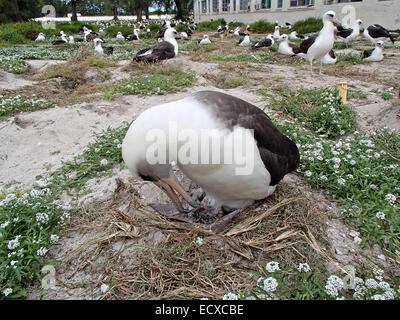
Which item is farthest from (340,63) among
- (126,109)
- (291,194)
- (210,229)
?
(210,229)

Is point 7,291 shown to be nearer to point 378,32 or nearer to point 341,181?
point 341,181

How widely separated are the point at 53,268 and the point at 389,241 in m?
2.81

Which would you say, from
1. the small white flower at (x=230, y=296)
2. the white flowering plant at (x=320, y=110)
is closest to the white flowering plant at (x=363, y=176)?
the white flowering plant at (x=320, y=110)

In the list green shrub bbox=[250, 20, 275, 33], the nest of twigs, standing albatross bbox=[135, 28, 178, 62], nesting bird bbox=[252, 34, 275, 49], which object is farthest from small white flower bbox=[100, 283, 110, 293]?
green shrub bbox=[250, 20, 275, 33]

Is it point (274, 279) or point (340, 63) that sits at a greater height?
point (340, 63)

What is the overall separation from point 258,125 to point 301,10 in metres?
24.1

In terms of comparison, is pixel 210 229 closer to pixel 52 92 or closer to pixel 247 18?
pixel 52 92

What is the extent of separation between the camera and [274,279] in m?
2.02

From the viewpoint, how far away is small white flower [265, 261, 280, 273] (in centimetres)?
212

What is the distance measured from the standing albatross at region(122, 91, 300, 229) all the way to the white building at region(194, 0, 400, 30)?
64.4 feet

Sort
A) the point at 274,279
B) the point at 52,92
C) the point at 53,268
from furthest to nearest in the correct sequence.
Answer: the point at 52,92 < the point at 53,268 < the point at 274,279

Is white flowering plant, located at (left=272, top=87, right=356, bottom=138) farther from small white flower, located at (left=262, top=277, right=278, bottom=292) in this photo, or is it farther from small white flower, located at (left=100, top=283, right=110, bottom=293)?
small white flower, located at (left=100, top=283, right=110, bottom=293)

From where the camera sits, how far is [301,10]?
22.3 meters

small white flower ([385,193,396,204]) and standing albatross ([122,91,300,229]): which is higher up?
standing albatross ([122,91,300,229])
